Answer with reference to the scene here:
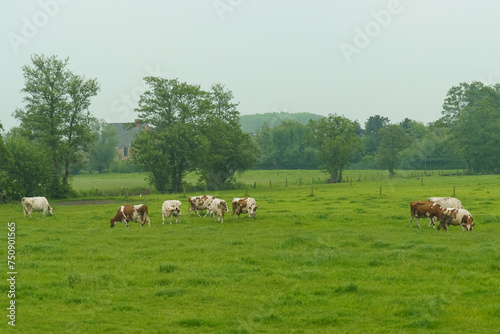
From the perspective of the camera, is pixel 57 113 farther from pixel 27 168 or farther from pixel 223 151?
pixel 223 151

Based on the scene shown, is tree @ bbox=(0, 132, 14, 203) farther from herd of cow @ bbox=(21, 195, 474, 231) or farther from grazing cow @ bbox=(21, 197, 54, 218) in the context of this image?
grazing cow @ bbox=(21, 197, 54, 218)

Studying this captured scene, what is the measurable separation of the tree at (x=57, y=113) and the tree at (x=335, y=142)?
35853 mm

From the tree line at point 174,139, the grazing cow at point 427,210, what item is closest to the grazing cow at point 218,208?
the grazing cow at point 427,210

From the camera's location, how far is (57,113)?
55.0 metres

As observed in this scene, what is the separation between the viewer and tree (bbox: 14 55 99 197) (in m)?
54.1

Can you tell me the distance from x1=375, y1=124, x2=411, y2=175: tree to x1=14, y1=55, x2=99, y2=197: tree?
51967mm

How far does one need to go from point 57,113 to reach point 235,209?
3216cm

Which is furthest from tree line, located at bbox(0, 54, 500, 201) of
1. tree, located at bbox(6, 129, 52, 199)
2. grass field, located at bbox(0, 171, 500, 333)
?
grass field, located at bbox(0, 171, 500, 333)

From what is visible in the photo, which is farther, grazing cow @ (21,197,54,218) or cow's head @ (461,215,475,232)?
grazing cow @ (21,197,54,218)

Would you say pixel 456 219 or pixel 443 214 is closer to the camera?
pixel 456 219

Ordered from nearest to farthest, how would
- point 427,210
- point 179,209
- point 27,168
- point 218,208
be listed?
point 427,210, point 179,209, point 218,208, point 27,168

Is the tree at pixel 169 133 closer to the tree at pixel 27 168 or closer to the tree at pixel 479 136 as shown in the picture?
the tree at pixel 27 168

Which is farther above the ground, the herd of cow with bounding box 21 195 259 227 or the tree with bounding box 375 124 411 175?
the tree with bounding box 375 124 411 175

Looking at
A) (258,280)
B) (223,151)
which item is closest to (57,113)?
(223,151)
